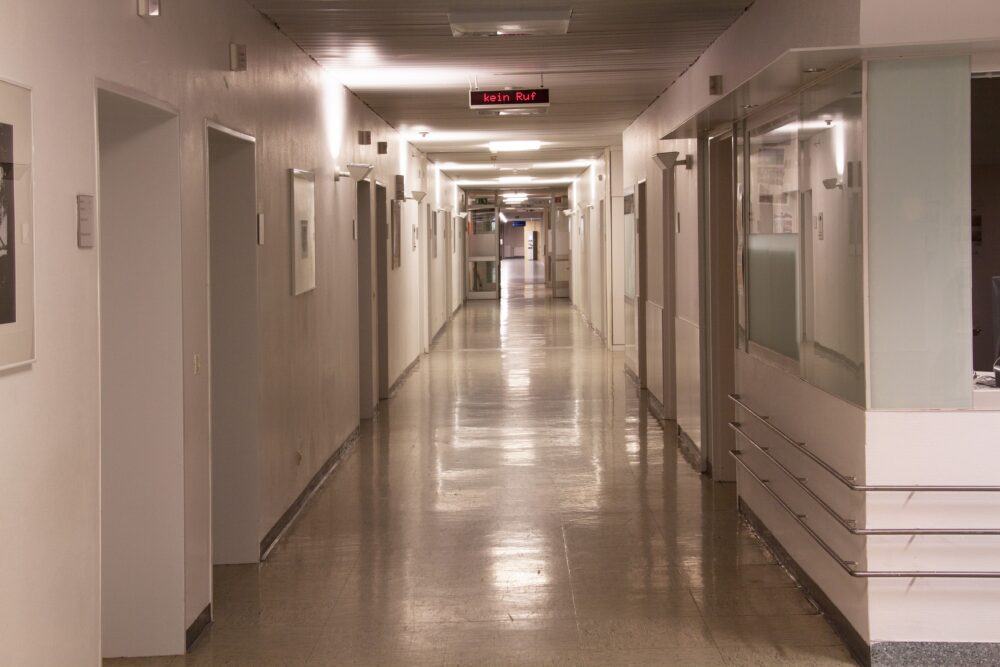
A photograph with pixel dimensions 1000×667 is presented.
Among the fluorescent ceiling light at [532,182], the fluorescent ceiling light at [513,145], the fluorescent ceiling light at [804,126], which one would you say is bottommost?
the fluorescent ceiling light at [804,126]

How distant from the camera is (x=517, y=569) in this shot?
6.04 m

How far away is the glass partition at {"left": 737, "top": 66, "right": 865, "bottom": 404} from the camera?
4.67m

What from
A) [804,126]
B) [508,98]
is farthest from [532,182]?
[804,126]

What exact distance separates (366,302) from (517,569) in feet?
18.5

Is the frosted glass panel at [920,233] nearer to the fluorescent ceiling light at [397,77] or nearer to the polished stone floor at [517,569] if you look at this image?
the polished stone floor at [517,569]

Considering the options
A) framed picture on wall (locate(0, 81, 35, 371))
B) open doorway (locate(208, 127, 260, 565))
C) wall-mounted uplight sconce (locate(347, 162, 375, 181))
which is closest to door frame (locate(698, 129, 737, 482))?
wall-mounted uplight sconce (locate(347, 162, 375, 181))

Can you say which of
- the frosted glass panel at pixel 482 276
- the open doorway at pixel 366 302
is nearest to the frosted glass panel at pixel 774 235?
the open doorway at pixel 366 302

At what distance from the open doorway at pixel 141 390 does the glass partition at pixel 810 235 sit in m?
2.73

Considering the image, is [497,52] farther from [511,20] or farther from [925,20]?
[925,20]

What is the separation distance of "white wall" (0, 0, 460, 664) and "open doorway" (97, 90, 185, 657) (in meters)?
0.10

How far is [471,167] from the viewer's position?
21.2 meters

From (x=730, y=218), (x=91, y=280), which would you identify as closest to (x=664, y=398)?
(x=730, y=218)

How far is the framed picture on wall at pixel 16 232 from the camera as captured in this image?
10.2 ft

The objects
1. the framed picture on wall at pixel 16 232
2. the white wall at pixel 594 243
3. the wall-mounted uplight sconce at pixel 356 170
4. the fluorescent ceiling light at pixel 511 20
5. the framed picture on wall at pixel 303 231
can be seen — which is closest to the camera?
the framed picture on wall at pixel 16 232
